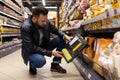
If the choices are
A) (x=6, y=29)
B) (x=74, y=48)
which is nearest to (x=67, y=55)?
(x=74, y=48)

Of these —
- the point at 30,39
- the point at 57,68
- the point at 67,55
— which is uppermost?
the point at 30,39

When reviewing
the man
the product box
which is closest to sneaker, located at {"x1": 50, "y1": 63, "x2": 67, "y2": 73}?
the man

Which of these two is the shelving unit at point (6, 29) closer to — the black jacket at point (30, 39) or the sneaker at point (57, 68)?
the sneaker at point (57, 68)

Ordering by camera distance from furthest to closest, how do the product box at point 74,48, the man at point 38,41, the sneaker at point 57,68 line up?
1. the sneaker at point 57,68
2. the man at point 38,41
3. the product box at point 74,48

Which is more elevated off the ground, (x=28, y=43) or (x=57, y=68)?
(x=28, y=43)

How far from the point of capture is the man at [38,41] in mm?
2477

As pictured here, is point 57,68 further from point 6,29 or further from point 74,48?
point 6,29

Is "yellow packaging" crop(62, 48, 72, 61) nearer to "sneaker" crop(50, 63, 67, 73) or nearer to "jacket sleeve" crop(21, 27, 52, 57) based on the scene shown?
"jacket sleeve" crop(21, 27, 52, 57)

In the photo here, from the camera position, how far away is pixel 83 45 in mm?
2090

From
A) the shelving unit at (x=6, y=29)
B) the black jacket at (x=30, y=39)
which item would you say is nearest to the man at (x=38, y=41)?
the black jacket at (x=30, y=39)

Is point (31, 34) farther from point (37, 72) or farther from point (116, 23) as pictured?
point (116, 23)

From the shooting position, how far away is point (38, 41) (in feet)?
9.16

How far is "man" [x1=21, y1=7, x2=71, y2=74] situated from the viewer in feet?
8.13

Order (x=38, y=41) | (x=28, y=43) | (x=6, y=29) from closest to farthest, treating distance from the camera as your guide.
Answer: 1. (x=28, y=43)
2. (x=38, y=41)
3. (x=6, y=29)
